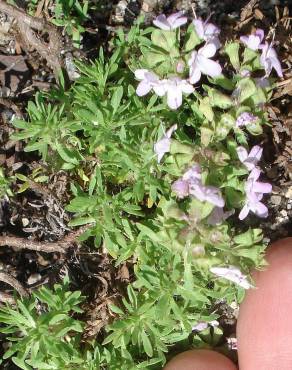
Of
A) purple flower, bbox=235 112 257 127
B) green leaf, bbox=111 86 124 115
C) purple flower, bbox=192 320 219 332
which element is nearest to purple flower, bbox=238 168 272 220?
purple flower, bbox=235 112 257 127

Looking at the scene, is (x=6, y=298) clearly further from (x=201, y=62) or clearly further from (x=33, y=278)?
(x=201, y=62)

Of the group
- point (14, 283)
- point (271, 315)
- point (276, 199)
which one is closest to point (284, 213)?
point (276, 199)

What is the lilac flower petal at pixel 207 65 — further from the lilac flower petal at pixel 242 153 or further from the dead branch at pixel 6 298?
the dead branch at pixel 6 298

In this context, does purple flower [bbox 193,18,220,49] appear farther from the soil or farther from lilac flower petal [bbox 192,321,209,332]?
lilac flower petal [bbox 192,321,209,332]

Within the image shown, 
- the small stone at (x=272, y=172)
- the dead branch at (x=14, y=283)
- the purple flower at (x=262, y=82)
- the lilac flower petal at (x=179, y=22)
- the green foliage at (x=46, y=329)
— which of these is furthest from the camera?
the small stone at (x=272, y=172)

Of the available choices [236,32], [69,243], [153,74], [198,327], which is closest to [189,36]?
[153,74]

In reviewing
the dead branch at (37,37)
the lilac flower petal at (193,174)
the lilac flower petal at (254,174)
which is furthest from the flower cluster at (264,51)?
the dead branch at (37,37)
